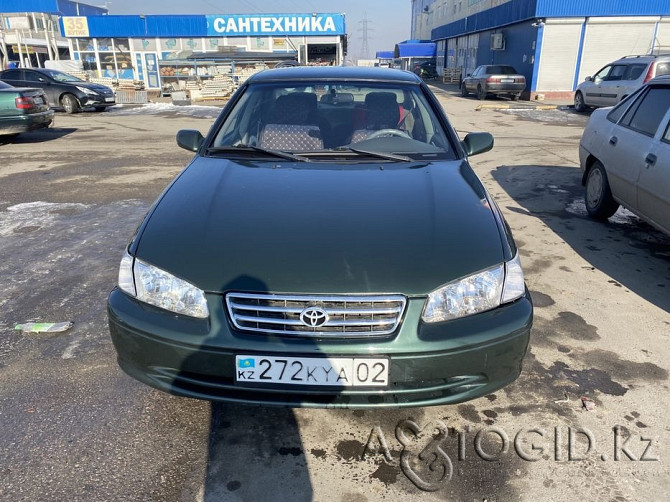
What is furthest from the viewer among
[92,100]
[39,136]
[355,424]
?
[92,100]

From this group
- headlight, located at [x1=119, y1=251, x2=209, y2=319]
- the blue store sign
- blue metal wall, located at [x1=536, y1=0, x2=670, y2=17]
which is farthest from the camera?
the blue store sign

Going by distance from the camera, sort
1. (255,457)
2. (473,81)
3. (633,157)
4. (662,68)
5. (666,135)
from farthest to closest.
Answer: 1. (473,81)
2. (662,68)
3. (633,157)
4. (666,135)
5. (255,457)

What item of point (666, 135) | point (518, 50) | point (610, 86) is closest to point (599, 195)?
point (666, 135)

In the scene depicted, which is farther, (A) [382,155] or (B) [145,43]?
(B) [145,43]

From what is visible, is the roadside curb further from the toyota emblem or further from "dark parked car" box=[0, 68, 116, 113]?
the toyota emblem

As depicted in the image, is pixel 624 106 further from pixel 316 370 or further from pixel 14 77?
pixel 14 77

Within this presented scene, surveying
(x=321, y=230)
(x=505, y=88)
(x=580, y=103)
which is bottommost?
(x=580, y=103)

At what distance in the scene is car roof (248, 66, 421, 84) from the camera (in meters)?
3.70

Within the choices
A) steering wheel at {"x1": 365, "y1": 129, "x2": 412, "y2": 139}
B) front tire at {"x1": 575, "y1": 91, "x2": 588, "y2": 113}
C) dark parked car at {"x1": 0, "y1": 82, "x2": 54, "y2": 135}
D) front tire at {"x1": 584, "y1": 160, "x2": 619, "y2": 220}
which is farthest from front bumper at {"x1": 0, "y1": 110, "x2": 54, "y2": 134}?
front tire at {"x1": 575, "y1": 91, "x2": 588, "y2": 113}

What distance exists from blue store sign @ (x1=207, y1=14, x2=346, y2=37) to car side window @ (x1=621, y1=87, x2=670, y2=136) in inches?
1241

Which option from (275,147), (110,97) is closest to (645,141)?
(275,147)

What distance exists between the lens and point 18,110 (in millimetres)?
10414

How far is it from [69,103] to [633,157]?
59.4ft

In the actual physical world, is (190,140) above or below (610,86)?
above
